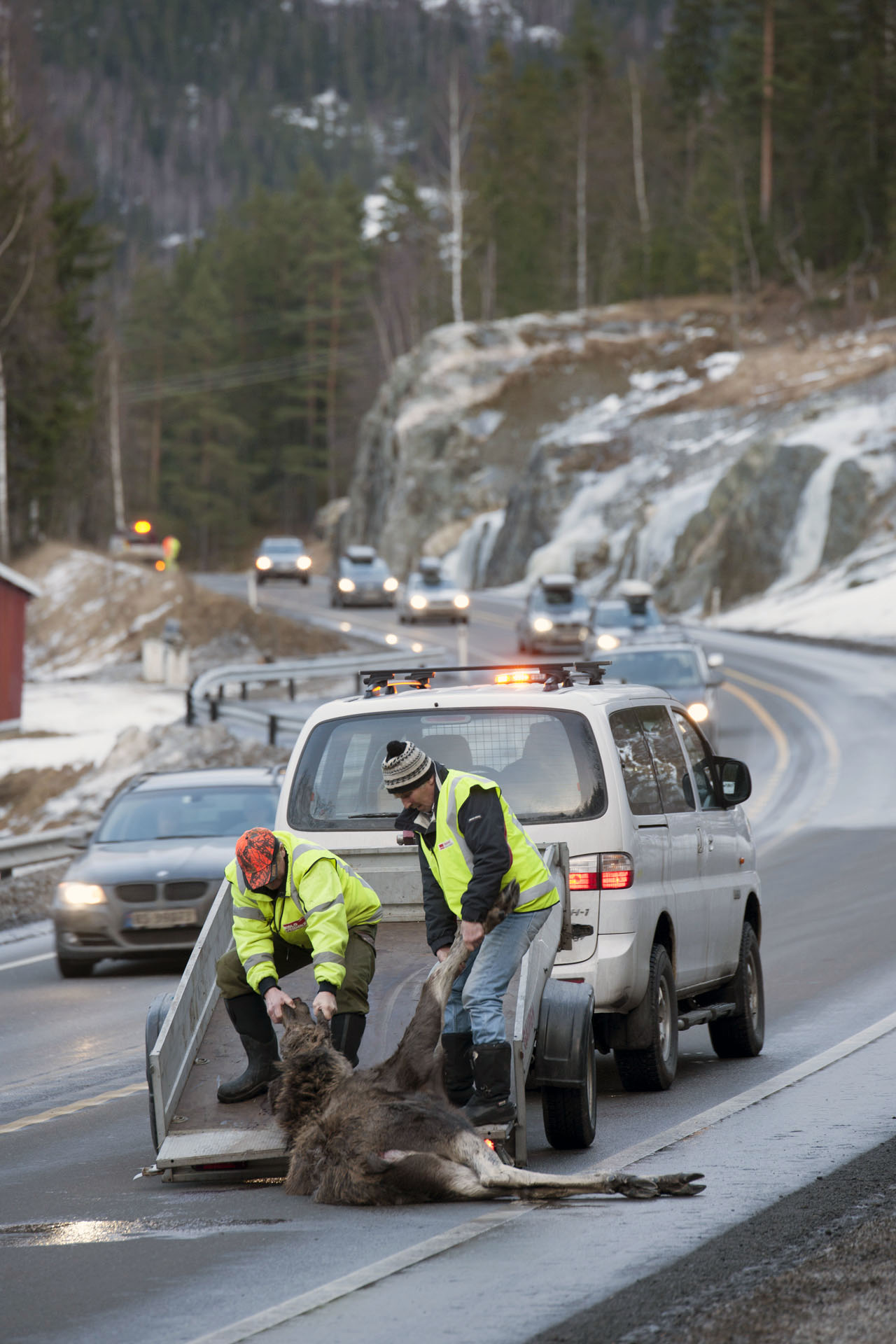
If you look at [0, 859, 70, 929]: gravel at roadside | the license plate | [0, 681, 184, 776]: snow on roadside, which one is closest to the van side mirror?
the license plate

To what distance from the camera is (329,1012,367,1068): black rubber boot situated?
7082 millimetres

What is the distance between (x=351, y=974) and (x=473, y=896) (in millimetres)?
682

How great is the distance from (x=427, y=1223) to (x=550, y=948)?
173 cm

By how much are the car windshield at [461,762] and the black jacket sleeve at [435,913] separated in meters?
1.01

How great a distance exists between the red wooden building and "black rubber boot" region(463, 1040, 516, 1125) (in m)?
31.1

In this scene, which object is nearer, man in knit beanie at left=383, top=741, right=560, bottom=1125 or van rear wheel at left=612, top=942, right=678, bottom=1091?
man in knit beanie at left=383, top=741, right=560, bottom=1125

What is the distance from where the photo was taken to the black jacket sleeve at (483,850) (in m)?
6.91

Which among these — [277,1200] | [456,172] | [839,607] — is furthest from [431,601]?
[277,1200]

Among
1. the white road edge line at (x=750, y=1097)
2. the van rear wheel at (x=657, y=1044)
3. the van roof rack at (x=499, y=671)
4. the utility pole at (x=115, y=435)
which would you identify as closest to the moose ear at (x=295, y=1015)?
the white road edge line at (x=750, y=1097)

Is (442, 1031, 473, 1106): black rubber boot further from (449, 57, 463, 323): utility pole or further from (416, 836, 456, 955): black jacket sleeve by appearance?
(449, 57, 463, 323): utility pole

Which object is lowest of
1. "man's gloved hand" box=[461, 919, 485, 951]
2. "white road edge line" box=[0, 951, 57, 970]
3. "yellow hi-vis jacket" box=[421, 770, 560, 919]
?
"white road edge line" box=[0, 951, 57, 970]

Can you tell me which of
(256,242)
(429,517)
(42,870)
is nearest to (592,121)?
(256,242)

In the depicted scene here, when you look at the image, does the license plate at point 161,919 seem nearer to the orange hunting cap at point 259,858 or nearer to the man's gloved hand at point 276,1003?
the orange hunting cap at point 259,858

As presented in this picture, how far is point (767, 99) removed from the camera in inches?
3364
